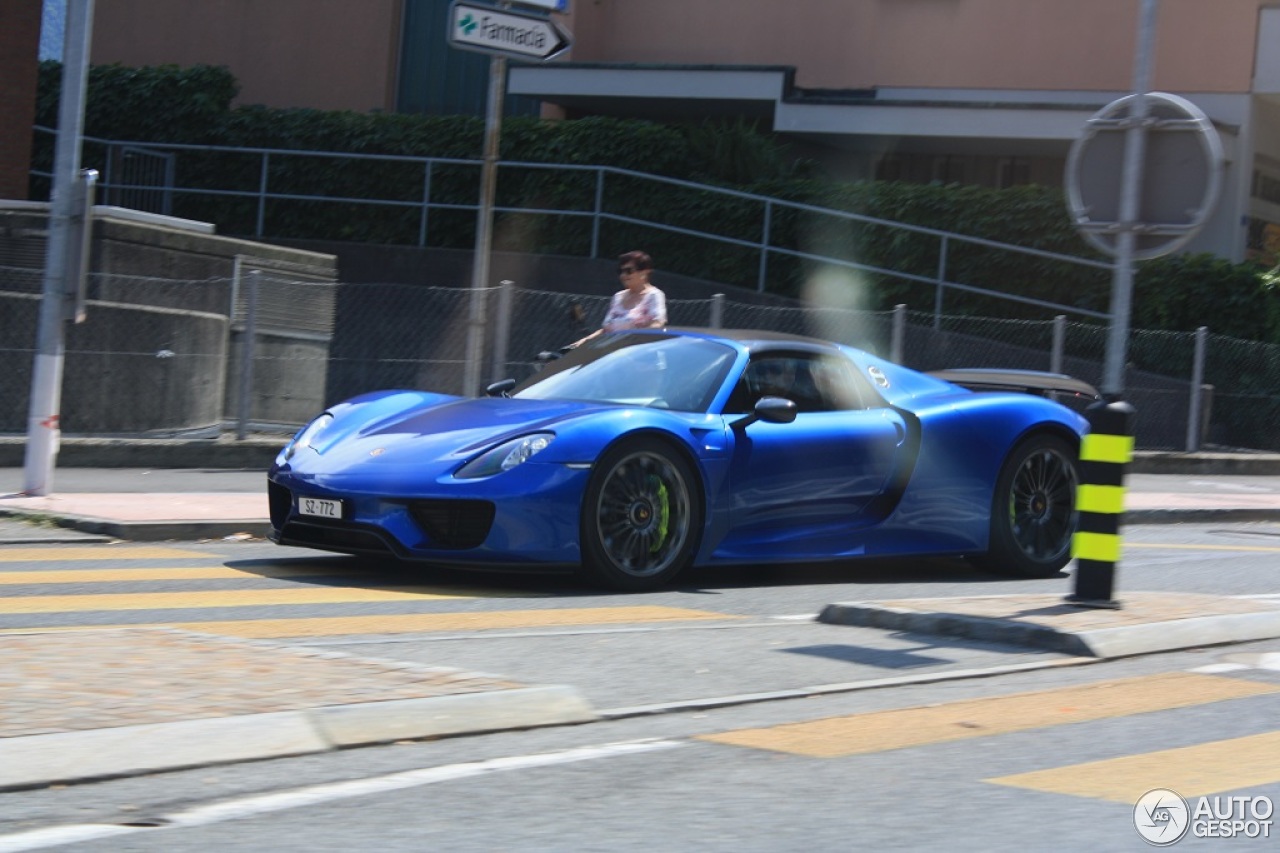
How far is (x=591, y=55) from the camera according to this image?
1110 inches

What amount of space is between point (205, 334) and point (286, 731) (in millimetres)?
10375

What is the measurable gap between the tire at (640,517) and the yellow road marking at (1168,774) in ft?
11.4

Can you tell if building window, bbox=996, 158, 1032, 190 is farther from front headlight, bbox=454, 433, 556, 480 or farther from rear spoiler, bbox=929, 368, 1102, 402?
front headlight, bbox=454, 433, 556, 480

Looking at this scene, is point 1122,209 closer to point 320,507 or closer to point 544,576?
point 544,576

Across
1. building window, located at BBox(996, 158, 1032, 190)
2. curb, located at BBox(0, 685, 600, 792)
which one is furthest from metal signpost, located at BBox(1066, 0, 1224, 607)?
building window, located at BBox(996, 158, 1032, 190)

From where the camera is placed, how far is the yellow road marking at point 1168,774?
467 centimetres

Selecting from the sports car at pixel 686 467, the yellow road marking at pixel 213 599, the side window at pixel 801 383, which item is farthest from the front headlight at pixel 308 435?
the side window at pixel 801 383

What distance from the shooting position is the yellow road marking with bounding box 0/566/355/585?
25.9 feet

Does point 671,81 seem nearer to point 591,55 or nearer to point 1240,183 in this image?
point 591,55

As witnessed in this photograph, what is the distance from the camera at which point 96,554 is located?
29.6 feet

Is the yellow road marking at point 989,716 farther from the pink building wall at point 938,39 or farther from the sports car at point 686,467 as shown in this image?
the pink building wall at point 938,39

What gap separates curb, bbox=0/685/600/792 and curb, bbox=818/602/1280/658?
237 cm

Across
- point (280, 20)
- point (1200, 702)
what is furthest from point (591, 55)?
point (1200, 702)

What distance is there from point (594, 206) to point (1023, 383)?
12345 millimetres
